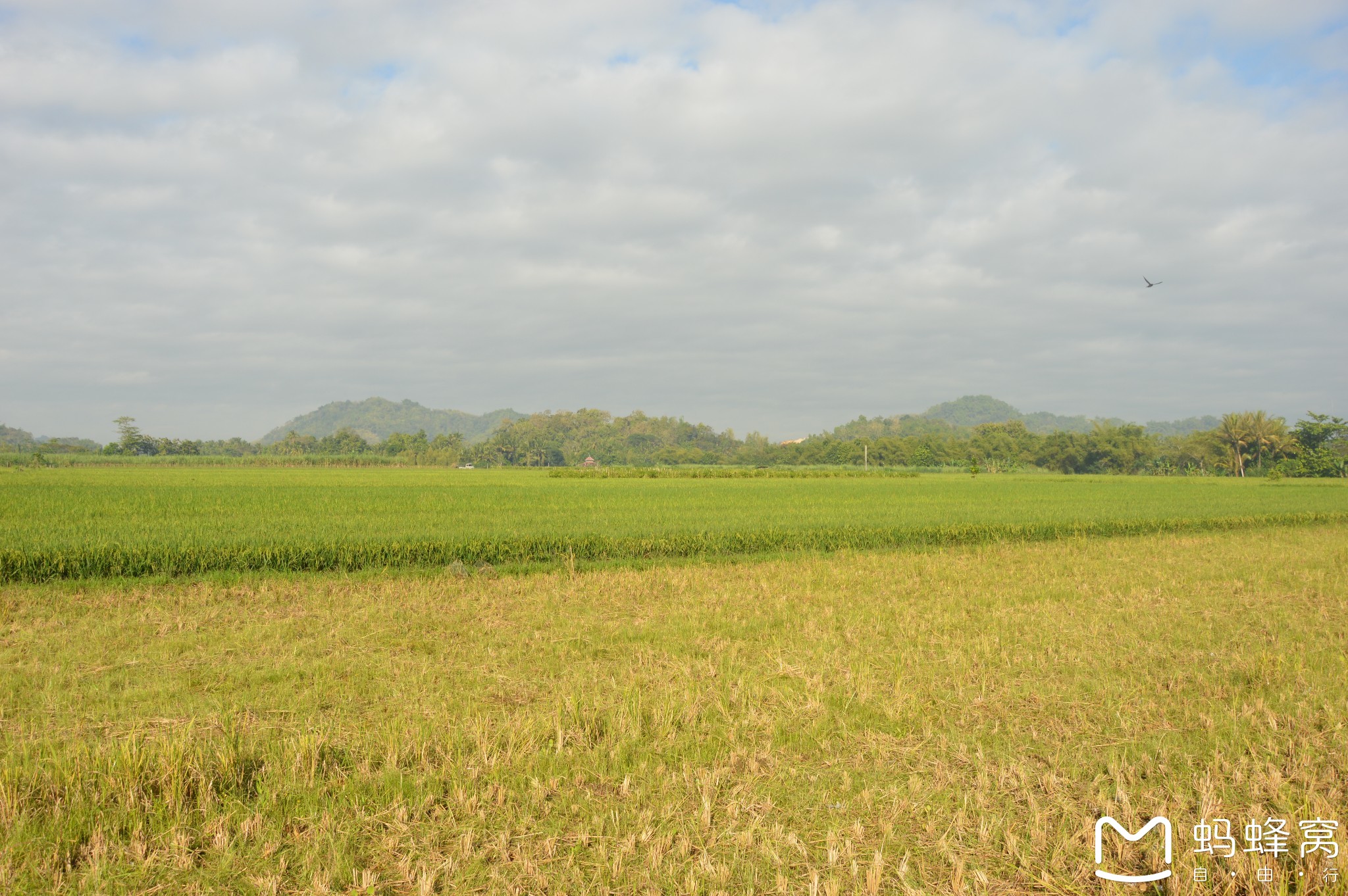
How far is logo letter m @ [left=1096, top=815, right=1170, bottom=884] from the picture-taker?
3.50 meters

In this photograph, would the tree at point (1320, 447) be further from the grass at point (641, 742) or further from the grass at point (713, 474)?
→ the grass at point (641, 742)

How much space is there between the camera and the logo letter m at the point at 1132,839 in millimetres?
3504

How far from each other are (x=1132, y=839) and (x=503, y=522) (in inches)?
621

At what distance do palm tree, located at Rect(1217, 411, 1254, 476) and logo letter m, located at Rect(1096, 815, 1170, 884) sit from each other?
109 meters

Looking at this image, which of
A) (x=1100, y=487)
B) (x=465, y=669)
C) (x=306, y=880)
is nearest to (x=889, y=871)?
(x=306, y=880)

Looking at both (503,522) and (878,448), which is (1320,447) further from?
(503,522)

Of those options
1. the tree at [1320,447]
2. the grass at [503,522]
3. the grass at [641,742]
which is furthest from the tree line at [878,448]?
the grass at [641,742]

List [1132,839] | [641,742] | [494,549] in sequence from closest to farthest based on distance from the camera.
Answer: [1132,839] → [641,742] → [494,549]

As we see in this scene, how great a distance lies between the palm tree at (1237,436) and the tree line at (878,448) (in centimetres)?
14

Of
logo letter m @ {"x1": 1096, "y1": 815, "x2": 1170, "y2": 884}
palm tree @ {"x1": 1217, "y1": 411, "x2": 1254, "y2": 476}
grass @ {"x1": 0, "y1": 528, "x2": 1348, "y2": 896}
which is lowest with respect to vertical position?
grass @ {"x1": 0, "y1": 528, "x2": 1348, "y2": 896}

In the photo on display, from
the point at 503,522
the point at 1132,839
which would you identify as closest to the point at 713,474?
the point at 503,522

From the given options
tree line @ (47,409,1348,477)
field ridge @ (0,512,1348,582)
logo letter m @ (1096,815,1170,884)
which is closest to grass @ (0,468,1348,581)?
field ridge @ (0,512,1348,582)

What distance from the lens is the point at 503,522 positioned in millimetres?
18094

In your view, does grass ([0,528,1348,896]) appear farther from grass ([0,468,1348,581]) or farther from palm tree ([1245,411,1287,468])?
palm tree ([1245,411,1287,468])
